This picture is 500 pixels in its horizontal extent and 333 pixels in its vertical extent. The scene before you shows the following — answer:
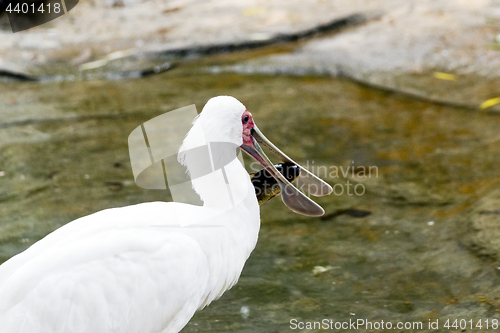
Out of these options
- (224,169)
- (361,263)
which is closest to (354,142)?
(361,263)

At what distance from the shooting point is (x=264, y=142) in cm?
277

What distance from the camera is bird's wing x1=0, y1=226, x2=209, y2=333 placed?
213 centimetres

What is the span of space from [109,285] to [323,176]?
233cm

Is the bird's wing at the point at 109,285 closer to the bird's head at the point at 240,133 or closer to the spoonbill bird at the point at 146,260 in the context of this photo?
the spoonbill bird at the point at 146,260

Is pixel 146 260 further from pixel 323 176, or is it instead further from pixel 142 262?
pixel 323 176

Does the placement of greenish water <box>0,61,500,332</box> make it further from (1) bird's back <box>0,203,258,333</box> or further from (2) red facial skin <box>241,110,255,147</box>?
(2) red facial skin <box>241,110,255,147</box>

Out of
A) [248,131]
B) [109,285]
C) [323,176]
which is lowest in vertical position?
[323,176]

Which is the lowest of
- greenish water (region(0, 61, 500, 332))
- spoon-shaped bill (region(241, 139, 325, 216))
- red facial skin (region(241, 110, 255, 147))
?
greenish water (region(0, 61, 500, 332))

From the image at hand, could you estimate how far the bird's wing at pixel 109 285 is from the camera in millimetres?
2133

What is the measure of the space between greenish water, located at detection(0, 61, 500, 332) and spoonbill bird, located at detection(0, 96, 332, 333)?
0.56 m

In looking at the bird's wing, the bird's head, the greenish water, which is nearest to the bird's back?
the bird's wing

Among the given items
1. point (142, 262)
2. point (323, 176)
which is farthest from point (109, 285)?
point (323, 176)

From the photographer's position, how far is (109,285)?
2246 millimetres

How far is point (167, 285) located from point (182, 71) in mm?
4300
